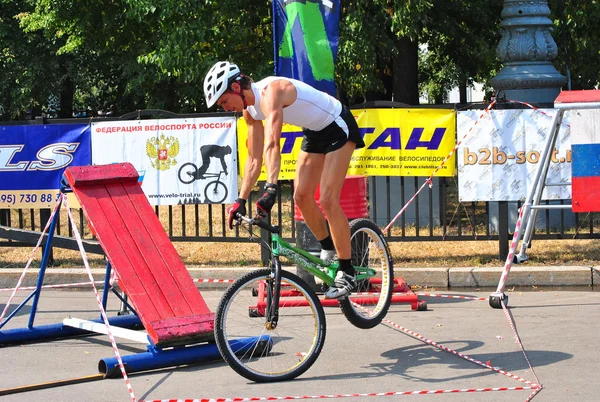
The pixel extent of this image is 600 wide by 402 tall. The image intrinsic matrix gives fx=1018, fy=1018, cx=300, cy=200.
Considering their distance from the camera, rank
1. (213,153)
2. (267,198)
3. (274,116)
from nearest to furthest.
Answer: (267,198), (274,116), (213,153)

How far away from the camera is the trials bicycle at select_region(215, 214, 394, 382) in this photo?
6324 mm

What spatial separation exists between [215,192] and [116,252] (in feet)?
14.2

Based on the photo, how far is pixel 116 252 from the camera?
276 inches

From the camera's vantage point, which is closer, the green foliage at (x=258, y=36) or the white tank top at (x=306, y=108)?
the white tank top at (x=306, y=108)

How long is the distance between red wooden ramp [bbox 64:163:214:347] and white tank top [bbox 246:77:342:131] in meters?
1.22

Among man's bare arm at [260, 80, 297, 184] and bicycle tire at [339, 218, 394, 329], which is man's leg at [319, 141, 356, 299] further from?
man's bare arm at [260, 80, 297, 184]

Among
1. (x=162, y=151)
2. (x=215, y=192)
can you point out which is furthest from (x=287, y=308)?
(x=162, y=151)

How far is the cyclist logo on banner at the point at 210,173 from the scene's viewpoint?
37.0ft

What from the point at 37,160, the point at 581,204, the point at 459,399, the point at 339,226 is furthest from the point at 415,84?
the point at 459,399

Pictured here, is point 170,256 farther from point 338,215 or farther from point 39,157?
point 39,157

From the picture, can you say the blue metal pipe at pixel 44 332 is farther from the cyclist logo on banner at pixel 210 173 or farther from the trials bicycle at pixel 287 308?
the cyclist logo on banner at pixel 210 173

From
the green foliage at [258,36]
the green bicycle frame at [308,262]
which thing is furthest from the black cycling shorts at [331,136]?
the green foliage at [258,36]

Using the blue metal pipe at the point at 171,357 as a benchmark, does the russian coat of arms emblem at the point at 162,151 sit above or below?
above

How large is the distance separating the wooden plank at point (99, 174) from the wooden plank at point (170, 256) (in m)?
0.10
